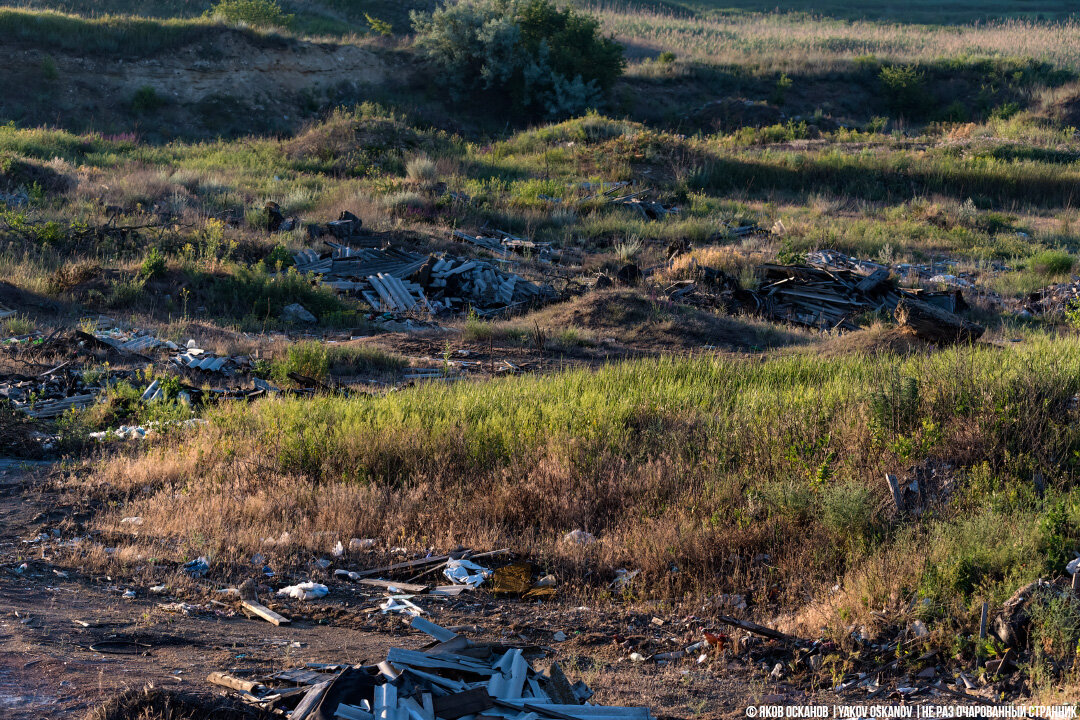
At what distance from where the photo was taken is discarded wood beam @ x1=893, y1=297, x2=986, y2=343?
36.9 feet

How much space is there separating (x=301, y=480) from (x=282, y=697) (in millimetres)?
3418

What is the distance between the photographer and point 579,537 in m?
6.04

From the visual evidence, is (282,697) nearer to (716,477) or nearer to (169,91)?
(716,477)

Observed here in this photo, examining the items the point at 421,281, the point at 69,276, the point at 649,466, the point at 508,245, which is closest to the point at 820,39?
the point at 508,245

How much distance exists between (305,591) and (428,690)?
1981 mm

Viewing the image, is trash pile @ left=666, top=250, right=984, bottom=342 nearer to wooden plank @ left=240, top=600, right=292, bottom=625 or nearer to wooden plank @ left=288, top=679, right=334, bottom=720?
wooden plank @ left=240, top=600, right=292, bottom=625

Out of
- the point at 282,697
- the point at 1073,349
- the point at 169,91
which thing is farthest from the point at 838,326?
the point at 169,91

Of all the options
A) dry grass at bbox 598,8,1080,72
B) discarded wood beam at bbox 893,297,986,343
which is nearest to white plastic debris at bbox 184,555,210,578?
discarded wood beam at bbox 893,297,986,343

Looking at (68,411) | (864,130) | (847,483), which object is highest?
(864,130)

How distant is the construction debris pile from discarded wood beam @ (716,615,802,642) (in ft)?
33.2

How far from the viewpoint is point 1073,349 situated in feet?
27.4

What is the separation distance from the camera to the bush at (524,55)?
3638 cm

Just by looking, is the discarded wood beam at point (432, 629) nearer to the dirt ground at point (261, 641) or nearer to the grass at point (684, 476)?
the dirt ground at point (261, 641)

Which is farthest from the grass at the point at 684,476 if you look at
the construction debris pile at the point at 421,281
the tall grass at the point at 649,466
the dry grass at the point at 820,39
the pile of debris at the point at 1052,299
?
the dry grass at the point at 820,39
